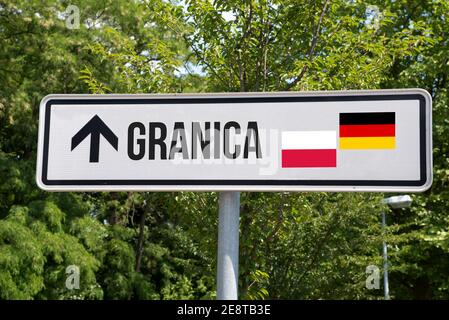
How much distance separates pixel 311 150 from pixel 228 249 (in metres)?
0.47

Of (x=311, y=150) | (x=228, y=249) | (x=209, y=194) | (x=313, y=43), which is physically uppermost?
(x=313, y=43)

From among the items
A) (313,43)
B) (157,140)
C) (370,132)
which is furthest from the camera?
(313,43)

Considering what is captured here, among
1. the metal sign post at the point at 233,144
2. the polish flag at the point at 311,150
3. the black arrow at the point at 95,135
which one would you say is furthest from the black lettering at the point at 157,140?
the polish flag at the point at 311,150

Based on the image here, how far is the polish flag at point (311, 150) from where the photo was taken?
7.54 feet

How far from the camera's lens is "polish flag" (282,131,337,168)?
230 centimetres

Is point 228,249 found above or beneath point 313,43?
beneath

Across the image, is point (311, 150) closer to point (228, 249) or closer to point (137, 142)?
point (228, 249)

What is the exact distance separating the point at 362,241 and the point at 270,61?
22.2ft

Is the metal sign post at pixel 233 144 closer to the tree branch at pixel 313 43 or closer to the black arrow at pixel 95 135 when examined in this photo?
the black arrow at pixel 95 135

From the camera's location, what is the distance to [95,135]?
2.43 m

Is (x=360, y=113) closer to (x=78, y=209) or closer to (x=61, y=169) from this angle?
(x=61, y=169)

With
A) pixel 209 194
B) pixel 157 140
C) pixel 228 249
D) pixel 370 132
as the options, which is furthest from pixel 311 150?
pixel 209 194

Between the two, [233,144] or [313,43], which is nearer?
[233,144]
